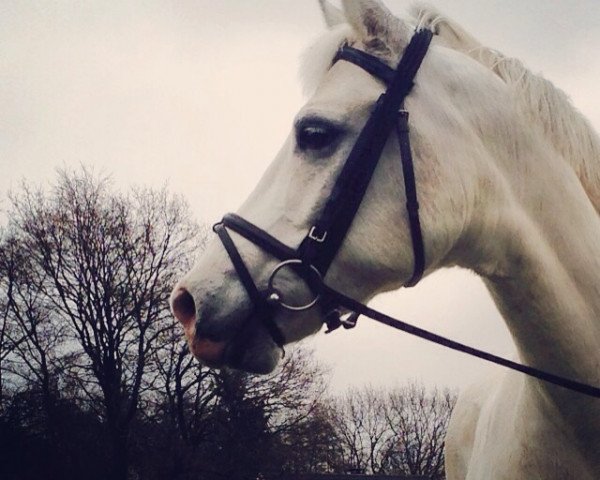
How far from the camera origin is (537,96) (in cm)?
268

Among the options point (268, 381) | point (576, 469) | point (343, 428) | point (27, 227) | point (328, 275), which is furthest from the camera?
point (343, 428)

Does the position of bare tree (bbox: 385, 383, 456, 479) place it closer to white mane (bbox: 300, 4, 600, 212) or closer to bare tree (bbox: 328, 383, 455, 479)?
bare tree (bbox: 328, 383, 455, 479)

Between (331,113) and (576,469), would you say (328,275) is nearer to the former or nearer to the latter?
(331,113)

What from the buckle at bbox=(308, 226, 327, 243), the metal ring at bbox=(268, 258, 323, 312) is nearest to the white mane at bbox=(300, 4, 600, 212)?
the buckle at bbox=(308, 226, 327, 243)

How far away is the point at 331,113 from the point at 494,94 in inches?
30.2

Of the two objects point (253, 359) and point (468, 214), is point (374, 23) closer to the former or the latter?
point (468, 214)

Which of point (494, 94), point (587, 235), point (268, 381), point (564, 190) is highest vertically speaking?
point (268, 381)

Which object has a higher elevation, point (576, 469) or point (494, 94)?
point (494, 94)

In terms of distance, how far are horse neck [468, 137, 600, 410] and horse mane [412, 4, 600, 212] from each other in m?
0.10

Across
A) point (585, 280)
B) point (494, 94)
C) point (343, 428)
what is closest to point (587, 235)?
point (585, 280)

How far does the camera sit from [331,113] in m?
2.40

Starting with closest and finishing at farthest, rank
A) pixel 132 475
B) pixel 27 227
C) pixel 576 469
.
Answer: pixel 576 469 < pixel 27 227 < pixel 132 475

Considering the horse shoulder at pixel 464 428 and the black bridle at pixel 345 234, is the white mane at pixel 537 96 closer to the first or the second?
the black bridle at pixel 345 234

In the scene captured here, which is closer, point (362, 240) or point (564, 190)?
point (362, 240)
